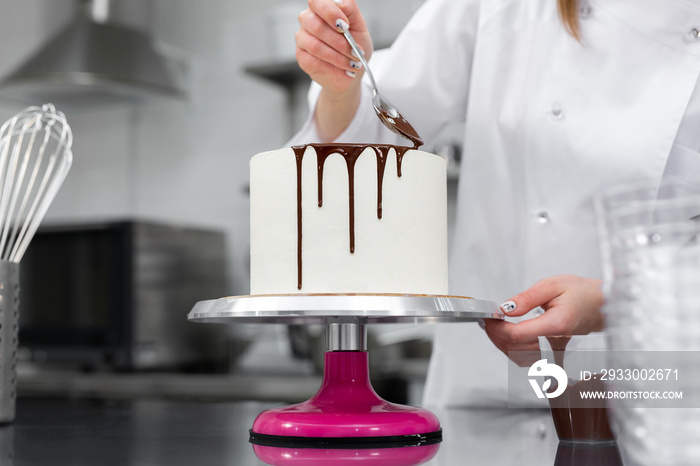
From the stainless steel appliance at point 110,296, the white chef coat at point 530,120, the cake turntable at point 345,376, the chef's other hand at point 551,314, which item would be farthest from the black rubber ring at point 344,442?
the stainless steel appliance at point 110,296

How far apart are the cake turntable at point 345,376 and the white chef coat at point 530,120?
0.34 metres

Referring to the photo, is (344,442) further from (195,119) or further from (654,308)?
(195,119)

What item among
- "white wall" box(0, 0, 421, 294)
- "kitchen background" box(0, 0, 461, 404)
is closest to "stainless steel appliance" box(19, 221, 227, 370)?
"kitchen background" box(0, 0, 461, 404)

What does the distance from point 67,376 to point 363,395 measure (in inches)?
70.4

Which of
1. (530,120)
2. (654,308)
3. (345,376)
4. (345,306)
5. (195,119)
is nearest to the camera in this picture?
(654,308)

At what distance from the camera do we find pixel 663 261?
43cm

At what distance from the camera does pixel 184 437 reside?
680 millimetres

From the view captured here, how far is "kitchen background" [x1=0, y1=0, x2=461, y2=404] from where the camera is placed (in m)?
2.40

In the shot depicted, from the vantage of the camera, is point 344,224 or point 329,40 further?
point 329,40

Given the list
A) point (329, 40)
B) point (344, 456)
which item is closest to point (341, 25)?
point (329, 40)

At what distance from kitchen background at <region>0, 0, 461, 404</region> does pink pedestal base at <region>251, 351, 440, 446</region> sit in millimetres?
1667

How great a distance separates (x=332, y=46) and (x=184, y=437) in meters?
0.39

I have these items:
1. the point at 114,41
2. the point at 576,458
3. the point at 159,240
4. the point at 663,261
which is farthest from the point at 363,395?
the point at 114,41

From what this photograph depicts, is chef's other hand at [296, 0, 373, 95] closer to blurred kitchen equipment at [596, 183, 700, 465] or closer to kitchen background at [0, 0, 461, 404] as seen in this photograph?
blurred kitchen equipment at [596, 183, 700, 465]
